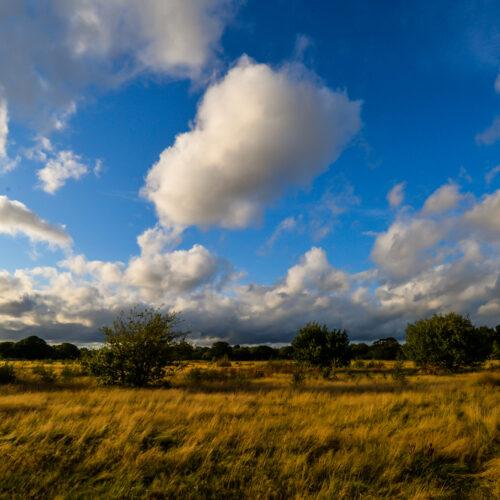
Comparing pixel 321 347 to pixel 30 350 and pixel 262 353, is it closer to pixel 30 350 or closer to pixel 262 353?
pixel 262 353

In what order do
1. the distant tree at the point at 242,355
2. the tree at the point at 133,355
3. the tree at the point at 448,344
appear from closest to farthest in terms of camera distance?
1. the tree at the point at 133,355
2. the tree at the point at 448,344
3. the distant tree at the point at 242,355

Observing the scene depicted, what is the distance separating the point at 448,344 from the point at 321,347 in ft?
41.5

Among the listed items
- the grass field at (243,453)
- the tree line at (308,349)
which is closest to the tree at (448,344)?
the tree line at (308,349)

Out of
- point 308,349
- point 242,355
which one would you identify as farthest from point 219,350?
point 308,349

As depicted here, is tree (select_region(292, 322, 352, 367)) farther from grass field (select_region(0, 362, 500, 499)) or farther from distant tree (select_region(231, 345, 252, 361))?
distant tree (select_region(231, 345, 252, 361))

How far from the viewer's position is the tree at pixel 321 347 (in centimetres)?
3353

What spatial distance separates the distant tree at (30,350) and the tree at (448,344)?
86.1 metres

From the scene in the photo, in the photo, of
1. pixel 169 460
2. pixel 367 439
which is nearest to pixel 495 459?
pixel 367 439

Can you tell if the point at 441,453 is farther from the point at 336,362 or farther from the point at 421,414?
the point at 336,362

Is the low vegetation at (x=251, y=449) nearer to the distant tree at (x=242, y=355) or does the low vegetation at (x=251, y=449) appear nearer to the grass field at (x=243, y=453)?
the grass field at (x=243, y=453)

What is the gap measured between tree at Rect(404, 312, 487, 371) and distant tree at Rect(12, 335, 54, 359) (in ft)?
282

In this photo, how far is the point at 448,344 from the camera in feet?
104

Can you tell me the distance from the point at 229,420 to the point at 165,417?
188 cm

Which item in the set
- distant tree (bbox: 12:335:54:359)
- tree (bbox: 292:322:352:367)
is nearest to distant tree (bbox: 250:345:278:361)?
tree (bbox: 292:322:352:367)
